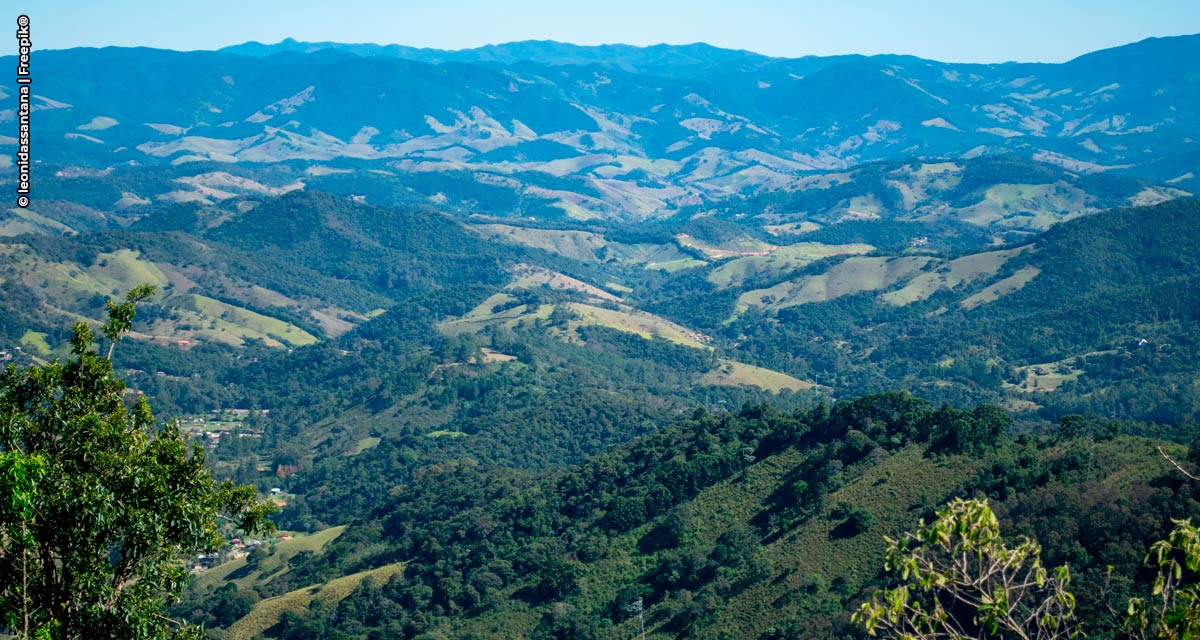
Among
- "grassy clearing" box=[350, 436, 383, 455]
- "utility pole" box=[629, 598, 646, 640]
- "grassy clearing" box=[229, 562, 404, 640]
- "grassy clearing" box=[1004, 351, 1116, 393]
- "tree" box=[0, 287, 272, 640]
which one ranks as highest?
"tree" box=[0, 287, 272, 640]

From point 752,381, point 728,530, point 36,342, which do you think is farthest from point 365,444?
point 728,530

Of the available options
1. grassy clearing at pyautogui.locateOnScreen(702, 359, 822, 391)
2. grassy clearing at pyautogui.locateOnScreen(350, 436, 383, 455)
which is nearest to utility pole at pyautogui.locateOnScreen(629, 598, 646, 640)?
grassy clearing at pyautogui.locateOnScreen(350, 436, 383, 455)

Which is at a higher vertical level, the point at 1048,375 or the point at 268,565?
the point at 1048,375

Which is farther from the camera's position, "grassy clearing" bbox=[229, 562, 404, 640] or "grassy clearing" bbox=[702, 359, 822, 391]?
"grassy clearing" bbox=[702, 359, 822, 391]

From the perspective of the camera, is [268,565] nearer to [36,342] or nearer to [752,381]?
[752,381]

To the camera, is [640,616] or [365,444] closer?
[640,616]

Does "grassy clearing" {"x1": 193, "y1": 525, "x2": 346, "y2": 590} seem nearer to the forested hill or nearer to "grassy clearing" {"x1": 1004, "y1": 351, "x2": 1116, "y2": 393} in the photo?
the forested hill
